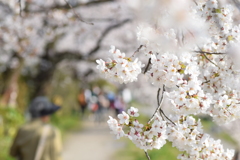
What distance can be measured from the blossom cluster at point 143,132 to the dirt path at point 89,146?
7.78 m

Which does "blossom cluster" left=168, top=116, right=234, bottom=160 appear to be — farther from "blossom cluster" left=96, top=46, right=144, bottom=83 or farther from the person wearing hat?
the person wearing hat

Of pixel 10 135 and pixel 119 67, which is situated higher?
pixel 119 67

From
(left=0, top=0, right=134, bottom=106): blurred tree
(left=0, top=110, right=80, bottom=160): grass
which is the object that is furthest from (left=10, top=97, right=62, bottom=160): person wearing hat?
(left=0, top=0, right=134, bottom=106): blurred tree

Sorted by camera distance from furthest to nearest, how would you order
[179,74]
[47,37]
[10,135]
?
[47,37], [10,135], [179,74]

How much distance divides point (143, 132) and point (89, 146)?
31.3 ft

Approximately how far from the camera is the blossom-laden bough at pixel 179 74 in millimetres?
2432

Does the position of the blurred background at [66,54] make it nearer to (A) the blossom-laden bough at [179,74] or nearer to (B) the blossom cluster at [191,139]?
(A) the blossom-laden bough at [179,74]

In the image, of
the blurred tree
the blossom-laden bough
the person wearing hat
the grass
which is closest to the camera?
the blossom-laden bough

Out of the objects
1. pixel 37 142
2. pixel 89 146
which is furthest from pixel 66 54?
pixel 37 142

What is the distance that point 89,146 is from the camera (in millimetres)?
11836

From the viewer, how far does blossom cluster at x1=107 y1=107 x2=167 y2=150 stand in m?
2.47

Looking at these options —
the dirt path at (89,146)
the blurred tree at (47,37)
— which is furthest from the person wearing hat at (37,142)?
the dirt path at (89,146)

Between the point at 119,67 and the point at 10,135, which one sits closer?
the point at 119,67

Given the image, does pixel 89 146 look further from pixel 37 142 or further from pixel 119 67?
pixel 119 67
